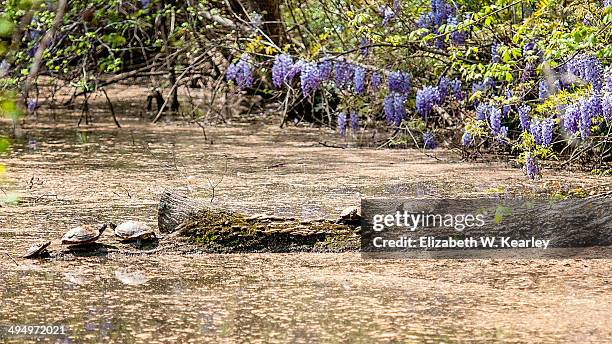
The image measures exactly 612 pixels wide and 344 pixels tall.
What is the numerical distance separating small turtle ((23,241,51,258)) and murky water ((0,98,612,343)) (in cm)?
5

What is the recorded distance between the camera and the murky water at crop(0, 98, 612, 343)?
143 inches

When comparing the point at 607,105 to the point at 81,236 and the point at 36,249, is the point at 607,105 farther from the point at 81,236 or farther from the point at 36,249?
the point at 36,249

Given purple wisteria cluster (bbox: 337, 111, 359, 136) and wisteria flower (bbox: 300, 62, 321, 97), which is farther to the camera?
purple wisteria cluster (bbox: 337, 111, 359, 136)

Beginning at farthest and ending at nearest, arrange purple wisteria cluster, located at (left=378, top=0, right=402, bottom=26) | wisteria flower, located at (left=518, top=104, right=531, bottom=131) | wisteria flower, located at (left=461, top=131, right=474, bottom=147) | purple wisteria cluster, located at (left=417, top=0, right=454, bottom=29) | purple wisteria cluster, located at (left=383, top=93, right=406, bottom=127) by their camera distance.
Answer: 1. purple wisteria cluster, located at (left=383, top=93, right=406, bottom=127)
2. purple wisteria cluster, located at (left=378, top=0, right=402, bottom=26)
3. purple wisteria cluster, located at (left=417, top=0, right=454, bottom=29)
4. wisteria flower, located at (left=461, top=131, right=474, bottom=147)
5. wisteria flower, located at (left=518, top=104, right=531, bottom=131)

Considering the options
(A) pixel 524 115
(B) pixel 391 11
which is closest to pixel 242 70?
(B) pixel 391 11

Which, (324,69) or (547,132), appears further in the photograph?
(324,69)

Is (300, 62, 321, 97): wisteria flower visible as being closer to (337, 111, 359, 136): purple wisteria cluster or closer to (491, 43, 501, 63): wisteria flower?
(337, 111, 359, 136): purple wisteria cluster

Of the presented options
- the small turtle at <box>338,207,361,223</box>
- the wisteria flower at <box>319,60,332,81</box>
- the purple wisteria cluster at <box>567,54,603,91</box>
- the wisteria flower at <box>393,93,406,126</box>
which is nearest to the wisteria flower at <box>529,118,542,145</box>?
the purple wisteria cluster at <box>567,54,603,91</box>

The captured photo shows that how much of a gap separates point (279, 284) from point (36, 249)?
1052 mm

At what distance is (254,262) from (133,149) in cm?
425

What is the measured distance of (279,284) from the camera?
4312 millimetres

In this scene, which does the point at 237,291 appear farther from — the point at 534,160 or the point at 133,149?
the point at 133,149

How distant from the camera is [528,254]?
15.7 feet

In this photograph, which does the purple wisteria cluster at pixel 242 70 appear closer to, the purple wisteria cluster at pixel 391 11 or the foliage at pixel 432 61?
the foliage at pixel 432 61
